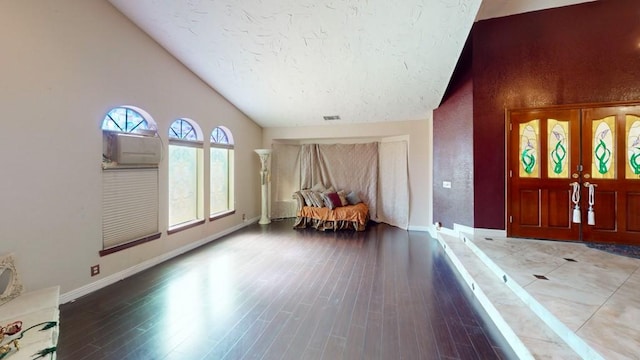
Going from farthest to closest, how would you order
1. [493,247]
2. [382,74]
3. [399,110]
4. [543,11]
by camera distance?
[399,110] < [382,74] < [543,11] < [493,247]

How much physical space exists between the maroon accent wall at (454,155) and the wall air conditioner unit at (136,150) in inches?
181

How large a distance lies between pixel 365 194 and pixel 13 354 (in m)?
5.80

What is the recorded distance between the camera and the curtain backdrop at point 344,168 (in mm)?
6453

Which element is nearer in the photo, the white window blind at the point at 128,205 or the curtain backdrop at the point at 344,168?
the white window blind at the point at 128,205

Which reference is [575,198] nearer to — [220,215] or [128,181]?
[220,215]

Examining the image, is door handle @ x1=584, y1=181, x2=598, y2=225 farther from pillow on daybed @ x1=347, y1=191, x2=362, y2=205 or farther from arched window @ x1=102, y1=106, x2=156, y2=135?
arched window @ x1=102, y1=106, x2=156, y2=135

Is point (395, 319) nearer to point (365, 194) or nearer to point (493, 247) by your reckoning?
point (493, 247)

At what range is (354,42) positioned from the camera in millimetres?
3355

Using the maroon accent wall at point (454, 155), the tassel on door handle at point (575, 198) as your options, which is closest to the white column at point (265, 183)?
the maroon accent wall at point (454, 155)

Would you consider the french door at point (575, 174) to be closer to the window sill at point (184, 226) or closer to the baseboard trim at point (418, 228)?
the baseboard trim at point (418, 228)

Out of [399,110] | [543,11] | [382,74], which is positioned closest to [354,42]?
[382,74]

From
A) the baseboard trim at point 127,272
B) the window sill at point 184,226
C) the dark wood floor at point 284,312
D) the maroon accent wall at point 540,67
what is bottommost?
the dark wood floor at point 284,312

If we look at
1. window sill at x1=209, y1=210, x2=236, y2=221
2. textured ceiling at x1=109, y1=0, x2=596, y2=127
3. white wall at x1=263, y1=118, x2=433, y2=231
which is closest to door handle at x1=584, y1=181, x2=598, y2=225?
white wall at x1=263, y1=118, x2=433, y2=231

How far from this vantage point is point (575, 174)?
144 inches
